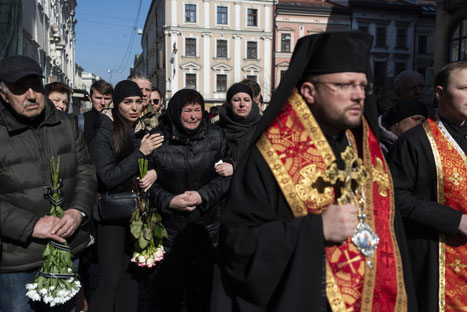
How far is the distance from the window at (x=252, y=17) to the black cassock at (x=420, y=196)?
3834cm

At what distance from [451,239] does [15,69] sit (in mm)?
3066

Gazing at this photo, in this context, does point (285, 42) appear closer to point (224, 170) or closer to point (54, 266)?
point (224, 170)

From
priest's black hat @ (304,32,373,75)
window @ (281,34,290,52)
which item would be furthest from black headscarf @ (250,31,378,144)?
window @ (281,34,290,52)

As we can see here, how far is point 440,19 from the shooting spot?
21672 millimetres

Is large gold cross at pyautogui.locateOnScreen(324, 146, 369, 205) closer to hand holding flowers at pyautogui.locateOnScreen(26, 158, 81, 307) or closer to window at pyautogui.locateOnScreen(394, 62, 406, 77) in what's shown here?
hand holding flowers at pyautogui.locateOnScreen(26, 158, 81, 307)

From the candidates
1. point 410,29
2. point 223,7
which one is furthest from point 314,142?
point 410,29

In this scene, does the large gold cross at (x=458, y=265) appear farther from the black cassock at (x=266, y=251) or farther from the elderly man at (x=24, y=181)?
the elderly man at (x=24, y=181)

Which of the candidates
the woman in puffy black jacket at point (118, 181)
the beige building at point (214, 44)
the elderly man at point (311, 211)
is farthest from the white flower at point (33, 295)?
the beige building at point (214, 44)

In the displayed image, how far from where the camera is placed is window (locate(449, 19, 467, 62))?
67.2 feet

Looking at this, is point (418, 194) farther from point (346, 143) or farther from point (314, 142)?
point (314, 142)

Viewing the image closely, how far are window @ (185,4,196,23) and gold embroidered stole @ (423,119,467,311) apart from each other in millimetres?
37684

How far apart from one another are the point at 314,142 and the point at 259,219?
1.59ft

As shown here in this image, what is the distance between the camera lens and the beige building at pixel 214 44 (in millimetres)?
37938

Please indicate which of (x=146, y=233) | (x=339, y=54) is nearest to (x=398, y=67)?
(x=146, y=233)
